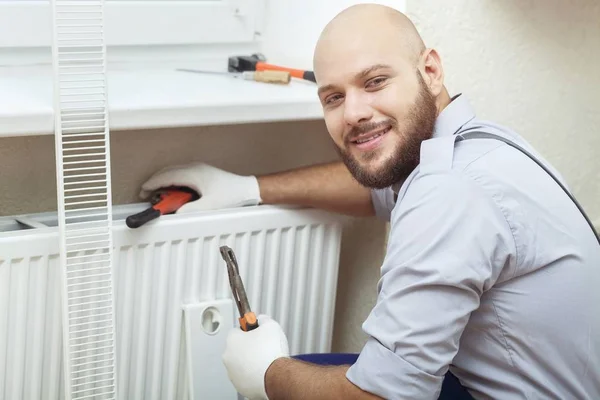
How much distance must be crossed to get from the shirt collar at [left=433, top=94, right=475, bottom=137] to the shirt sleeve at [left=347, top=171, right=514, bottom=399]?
184 millimetres

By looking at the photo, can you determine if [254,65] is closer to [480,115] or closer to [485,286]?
[480,115]

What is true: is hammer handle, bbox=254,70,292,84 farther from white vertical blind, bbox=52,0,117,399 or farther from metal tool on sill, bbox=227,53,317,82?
white vertical blind, bbox=52,0,117,399

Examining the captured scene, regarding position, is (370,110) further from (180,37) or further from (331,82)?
(180,37)

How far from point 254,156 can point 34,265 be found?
0.57m

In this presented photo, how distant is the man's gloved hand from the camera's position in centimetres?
159

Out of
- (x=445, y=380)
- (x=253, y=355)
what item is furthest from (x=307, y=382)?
(x=445, y=380)

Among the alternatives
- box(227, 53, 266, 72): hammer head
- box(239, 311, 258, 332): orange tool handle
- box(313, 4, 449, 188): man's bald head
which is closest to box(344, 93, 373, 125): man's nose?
box(313, 4, 449, 188): man's bald head

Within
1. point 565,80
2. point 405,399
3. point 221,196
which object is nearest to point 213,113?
point 221,196

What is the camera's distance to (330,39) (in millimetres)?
1354

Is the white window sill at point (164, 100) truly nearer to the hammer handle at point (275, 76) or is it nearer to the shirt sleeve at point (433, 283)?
the hammer handle at point (275, 76)

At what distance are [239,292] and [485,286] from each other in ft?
1.41

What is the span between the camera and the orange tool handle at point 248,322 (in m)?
1.45

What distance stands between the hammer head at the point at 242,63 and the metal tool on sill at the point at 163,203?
1.08 ft

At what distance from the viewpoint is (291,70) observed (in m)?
1.75
